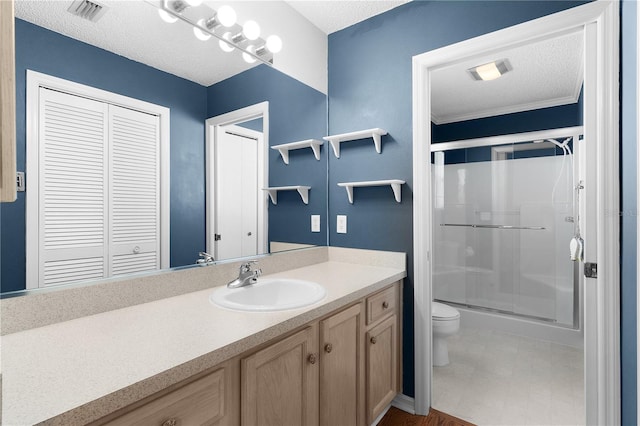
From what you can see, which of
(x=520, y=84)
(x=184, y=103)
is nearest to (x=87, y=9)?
(x=184, y=103)

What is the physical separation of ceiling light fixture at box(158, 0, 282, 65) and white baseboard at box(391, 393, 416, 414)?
6.96 ft

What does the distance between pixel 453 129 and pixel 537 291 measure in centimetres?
209

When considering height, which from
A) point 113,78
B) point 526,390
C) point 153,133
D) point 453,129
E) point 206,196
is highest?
point 453,129

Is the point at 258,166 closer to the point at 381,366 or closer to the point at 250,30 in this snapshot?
the point at 250,30

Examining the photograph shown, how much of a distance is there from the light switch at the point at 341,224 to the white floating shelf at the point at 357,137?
42cm

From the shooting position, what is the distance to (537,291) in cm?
313

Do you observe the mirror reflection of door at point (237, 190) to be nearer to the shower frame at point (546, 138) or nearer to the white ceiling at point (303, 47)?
the white ceiling at point (303, 47)

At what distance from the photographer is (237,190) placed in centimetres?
171

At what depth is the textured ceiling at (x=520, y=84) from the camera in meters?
2.48

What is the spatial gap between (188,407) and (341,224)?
153 cm

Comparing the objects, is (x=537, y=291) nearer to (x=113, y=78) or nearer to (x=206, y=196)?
(x=206, y=196)

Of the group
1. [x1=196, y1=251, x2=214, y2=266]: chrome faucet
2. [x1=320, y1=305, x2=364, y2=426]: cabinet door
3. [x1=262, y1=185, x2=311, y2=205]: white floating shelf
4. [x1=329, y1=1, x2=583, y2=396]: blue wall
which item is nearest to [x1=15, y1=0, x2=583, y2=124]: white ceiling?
[x1=329, y1=1, x2=583, y2=396]: blue wall

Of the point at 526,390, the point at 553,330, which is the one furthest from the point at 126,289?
the point at 553,330

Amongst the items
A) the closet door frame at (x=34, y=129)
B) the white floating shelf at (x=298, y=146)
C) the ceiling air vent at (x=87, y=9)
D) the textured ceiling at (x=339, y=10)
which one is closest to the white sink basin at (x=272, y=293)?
the closet door frame at (x=34, y=129)
